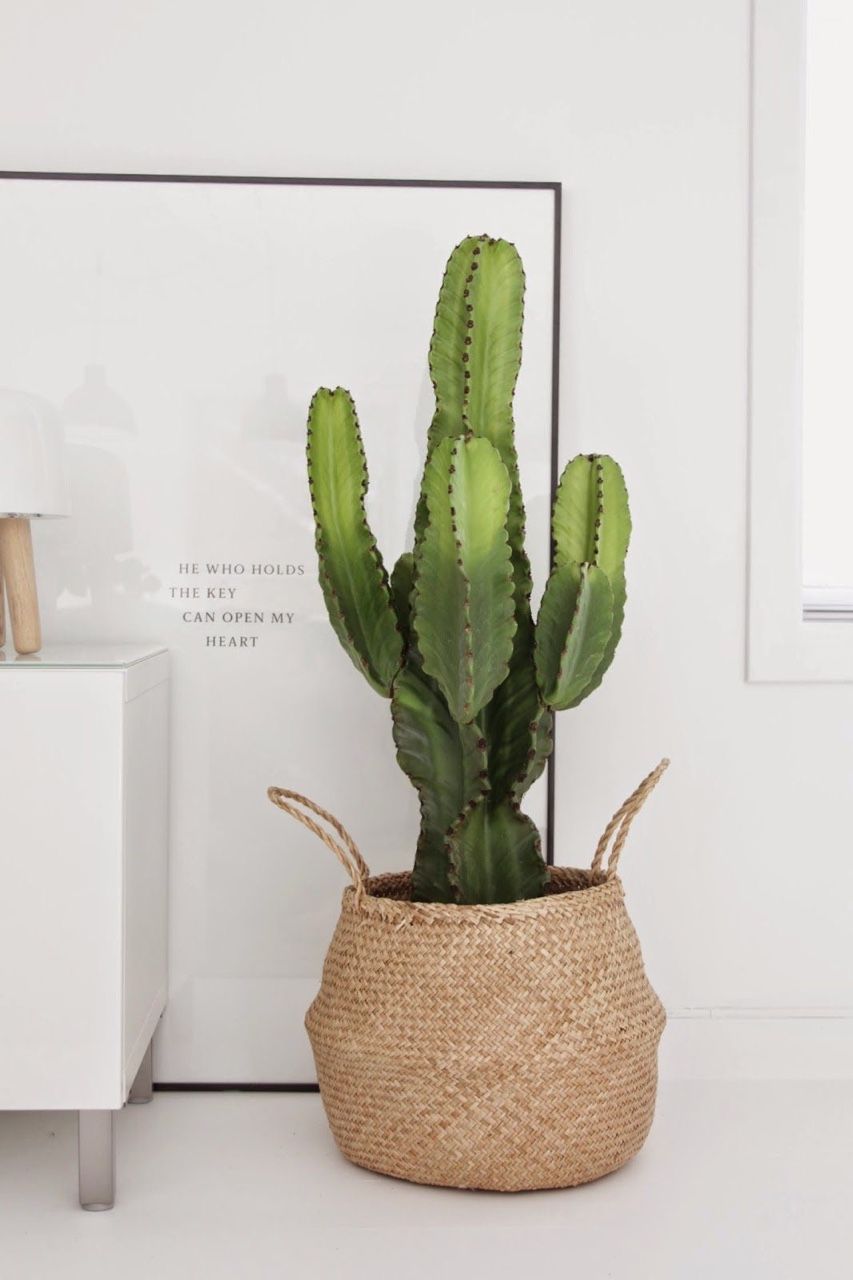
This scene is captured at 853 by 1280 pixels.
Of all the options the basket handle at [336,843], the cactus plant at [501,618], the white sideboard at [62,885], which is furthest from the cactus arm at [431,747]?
the white sideboard at [62,885]

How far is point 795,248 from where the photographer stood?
6.17ft

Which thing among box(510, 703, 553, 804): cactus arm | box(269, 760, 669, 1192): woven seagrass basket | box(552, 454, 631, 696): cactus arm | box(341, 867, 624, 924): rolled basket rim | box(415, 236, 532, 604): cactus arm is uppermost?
box(415, 236, 532, 604): cactus arm

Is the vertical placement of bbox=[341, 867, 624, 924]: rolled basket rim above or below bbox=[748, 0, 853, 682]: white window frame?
below

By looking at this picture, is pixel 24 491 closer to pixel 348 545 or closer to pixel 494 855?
pixel 348 545

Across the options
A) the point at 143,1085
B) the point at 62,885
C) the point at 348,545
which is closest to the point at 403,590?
the point at 348,545

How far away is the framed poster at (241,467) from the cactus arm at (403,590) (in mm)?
235

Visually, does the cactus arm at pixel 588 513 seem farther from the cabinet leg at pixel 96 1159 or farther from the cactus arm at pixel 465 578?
the cabinet leg at pixel 96 1159

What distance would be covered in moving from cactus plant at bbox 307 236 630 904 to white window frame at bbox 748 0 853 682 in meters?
0.38

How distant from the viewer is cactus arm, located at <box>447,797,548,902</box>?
156cm

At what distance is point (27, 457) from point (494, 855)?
703 mm

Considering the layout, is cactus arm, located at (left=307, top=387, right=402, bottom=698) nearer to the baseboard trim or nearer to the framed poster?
the framed poster

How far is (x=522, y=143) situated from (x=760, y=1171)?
136 centimetres

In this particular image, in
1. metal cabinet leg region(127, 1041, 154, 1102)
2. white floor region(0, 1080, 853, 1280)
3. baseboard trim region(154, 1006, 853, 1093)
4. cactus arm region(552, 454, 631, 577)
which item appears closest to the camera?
white floor region(0, 1080, 853, 1280)

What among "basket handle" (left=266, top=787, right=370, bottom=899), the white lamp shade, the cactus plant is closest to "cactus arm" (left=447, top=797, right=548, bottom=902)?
the cactus plant
